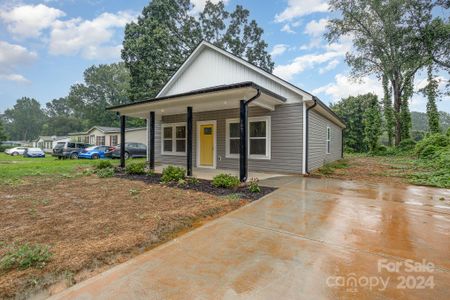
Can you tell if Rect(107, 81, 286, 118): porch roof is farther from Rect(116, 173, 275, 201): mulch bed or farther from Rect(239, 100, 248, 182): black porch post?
Rect(116, 173, 275, 201): mulch bed

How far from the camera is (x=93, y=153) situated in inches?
744

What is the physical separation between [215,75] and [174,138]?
3.93m

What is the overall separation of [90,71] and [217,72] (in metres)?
51.1

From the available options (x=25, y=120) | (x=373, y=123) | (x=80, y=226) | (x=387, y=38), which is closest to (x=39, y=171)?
(x=80, y=226)

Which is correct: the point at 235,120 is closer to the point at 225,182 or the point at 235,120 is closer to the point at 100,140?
the point at 225,182

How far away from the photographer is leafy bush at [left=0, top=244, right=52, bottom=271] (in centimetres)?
240

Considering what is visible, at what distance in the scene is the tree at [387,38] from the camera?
1747cm

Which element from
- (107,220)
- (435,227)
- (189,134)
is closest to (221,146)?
(189,134)

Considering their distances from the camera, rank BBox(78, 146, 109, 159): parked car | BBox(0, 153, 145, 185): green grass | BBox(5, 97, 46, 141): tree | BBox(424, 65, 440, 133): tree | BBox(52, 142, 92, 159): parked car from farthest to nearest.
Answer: BBox(5, 97, 46, 141): tree, BBox(424, 65, 440, 133): tree, BBox(52, 142, 92, 159): parked car, BBox(78, 146, 109, 159): parked car, BBox(0, 153, 145, 185): green grass

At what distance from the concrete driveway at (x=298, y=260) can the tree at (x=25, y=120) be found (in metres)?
106

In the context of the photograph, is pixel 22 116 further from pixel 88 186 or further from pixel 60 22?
pixel 88 186

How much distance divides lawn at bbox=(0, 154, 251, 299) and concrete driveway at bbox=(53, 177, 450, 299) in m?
0.28

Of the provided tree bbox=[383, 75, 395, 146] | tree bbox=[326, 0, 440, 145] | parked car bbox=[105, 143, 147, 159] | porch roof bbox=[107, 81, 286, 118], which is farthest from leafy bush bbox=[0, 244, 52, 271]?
tree bbox=[383, 75, 395, 146]

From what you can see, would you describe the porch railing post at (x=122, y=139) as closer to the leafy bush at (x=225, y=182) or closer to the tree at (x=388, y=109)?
the leafy bush at (x=225, y=182)
